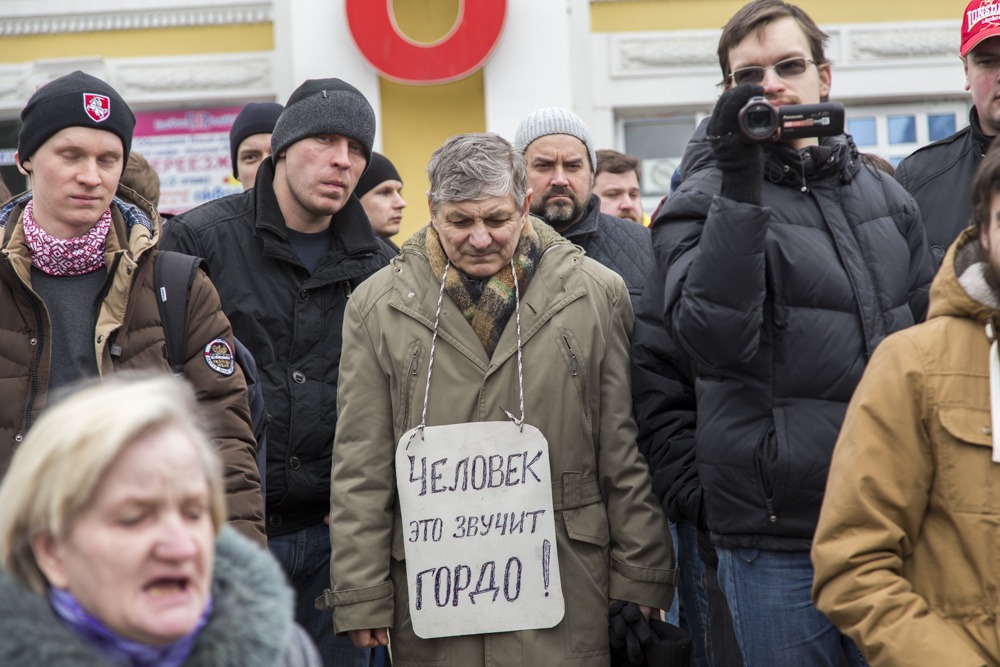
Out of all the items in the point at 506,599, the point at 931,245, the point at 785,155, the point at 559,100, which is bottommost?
the point at 506,599

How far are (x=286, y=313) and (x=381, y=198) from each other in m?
2.24

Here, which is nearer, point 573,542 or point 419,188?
point 573,542

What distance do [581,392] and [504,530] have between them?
17.2 inches

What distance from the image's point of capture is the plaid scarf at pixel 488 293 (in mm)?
3744

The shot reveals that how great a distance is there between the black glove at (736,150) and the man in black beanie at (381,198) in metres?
3.34

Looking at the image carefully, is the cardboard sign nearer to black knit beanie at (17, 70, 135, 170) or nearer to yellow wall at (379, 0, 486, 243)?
black knit beanie at (17, 70, 135, 170)

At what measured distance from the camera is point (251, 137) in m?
5.81

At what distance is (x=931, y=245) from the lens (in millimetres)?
3963

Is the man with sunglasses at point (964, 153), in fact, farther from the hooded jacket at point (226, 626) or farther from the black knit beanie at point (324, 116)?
the hooded jacket at point (226, 626)

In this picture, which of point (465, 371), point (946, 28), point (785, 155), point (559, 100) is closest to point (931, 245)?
point (785, 155)

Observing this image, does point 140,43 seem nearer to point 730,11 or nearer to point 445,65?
point 445,65

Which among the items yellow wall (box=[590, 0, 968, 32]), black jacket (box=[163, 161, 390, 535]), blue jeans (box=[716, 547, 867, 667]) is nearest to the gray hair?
black jacket (box=[163, 161, 390, 535])

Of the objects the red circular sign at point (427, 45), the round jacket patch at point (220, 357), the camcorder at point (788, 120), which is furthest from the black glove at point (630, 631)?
the red circular sign at point (427, 45)

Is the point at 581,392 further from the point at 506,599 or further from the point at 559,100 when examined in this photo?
the point at 559,100
